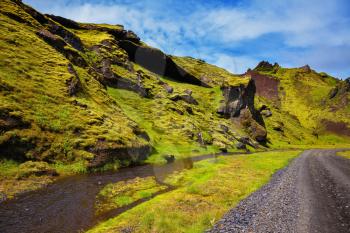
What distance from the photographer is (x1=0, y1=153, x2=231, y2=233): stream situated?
20.9m

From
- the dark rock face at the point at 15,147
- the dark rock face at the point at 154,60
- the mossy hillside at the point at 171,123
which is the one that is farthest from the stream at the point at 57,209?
the dark rock face at the point at 154,60

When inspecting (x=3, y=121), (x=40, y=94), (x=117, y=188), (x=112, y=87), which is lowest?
(x=117, y=188)

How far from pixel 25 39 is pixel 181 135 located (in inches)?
2036

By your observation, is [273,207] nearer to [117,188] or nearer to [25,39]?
[117,188]

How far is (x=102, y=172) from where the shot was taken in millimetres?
42375

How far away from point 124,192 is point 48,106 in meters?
23.9

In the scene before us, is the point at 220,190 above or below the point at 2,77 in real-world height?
below

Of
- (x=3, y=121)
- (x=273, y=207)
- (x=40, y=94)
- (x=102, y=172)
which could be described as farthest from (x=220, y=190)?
(x=40, y=94)

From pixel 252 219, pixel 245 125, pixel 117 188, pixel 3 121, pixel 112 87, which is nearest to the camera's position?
pixel 252 219

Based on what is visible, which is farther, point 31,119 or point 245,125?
point 245,125

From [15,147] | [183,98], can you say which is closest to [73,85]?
[15,147]

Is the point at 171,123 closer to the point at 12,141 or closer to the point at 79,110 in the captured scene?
the point at 79,110

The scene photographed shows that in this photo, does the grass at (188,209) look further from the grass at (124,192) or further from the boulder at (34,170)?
the boulder at (34,170)

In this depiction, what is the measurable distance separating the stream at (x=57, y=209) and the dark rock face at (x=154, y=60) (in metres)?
125
